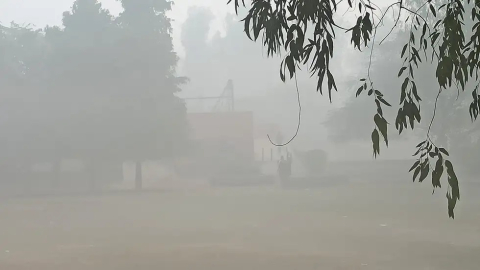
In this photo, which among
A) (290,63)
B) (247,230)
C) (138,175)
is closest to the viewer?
(290,63)

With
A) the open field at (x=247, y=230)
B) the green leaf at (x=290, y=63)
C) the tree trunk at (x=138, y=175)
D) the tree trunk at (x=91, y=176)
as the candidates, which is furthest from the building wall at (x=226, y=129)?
the green leaf at (x=290, y=63)

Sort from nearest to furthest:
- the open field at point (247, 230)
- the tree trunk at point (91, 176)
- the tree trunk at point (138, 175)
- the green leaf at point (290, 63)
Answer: the green leaf at point (290, 63) < the open field at point (247, 230) < the tree trunk at point (138, 175) < the tree trunk at point (91, 176)

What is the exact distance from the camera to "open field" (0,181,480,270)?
3.25 metres

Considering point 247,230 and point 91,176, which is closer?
point 247,230

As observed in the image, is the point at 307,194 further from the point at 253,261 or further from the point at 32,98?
the point at 32,98

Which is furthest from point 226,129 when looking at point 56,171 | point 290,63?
point 290,63

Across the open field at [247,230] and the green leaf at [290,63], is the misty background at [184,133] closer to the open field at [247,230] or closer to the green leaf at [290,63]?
the open field at [247,230]

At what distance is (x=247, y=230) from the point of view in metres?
3.57

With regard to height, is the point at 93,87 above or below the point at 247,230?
above

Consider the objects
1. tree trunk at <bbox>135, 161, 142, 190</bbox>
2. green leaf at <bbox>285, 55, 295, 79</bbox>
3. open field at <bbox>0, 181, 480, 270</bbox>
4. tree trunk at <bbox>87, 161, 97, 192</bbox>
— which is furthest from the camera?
tree trunk at <bbox>87, 161, 97, 192</bbox>

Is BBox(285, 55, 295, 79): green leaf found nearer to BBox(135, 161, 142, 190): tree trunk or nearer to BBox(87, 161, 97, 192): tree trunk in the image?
BBox(135, 161, 142, 190): tree trunk

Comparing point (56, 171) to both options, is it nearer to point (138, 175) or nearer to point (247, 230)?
point (138, 175)

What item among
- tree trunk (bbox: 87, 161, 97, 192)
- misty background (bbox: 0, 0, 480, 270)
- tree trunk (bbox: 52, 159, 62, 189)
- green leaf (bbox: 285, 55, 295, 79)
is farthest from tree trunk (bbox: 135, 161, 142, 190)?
green leaf (bbox: 285, 55, 295, 79)

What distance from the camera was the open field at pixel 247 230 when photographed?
10.7ft
